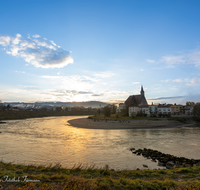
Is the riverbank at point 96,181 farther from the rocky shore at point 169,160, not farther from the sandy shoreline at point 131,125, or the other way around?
the sandy shoreline at point 131,125

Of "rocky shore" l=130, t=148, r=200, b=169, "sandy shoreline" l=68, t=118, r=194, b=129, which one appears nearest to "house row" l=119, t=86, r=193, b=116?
"sandy shoreline" l=68, t=118, r=194, b=129

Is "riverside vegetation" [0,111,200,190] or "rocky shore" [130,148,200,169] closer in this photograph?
"riverside vegetation" [0,111,200,190]

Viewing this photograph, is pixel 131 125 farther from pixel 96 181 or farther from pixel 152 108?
pixel 152 108

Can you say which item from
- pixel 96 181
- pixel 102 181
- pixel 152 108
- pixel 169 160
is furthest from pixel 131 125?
pixel 152 108

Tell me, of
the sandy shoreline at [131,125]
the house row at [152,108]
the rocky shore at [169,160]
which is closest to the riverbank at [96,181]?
the rocky shore at [169,160]

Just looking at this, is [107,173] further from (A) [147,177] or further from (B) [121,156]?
(B) [121,156]

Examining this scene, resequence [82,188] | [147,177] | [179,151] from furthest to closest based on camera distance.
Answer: [179,151] → [147,177] → [82,188]

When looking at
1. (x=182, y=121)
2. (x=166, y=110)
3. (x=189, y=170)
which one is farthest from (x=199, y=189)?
(x=166, y=110)

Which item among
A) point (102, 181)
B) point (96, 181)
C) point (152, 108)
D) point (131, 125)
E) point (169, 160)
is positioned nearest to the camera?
point (96, 181)

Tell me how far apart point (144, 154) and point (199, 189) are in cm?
1099

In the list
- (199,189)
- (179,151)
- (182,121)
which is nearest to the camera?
(199,189)

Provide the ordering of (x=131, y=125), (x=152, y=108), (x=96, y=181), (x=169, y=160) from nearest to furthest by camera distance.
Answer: (x=96, y=181)
(x=169, y=160)
(x=131, y=125)
(x=152, y=108)

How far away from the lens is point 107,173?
10359 millimetres

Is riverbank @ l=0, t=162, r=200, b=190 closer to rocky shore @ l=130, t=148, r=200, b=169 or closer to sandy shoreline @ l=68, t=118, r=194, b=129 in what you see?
rocky shore @ l=130, t=148, r=200, b=169
